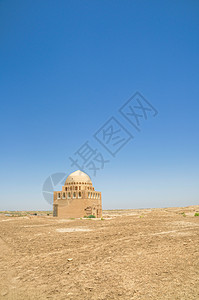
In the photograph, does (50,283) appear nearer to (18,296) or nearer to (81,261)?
(18,296)

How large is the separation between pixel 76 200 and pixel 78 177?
19.0ft

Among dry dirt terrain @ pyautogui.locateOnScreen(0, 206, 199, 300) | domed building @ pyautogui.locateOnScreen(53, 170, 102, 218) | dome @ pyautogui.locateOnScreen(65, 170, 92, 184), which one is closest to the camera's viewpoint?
dry dirt terrain @ pyautogui.locateOnScreen(0, 206, 199, 300)

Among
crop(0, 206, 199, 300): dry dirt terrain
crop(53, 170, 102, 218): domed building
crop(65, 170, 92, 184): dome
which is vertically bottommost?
crop(0, 206, 199, 300): dry dirt terrain

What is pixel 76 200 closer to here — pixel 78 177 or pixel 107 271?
pixel 78 177

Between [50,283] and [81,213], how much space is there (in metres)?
31.3

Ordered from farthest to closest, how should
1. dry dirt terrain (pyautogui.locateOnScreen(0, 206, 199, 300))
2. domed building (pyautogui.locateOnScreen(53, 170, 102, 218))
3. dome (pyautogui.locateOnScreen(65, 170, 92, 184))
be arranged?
dome (pyautogui.locateOnScreen(65, 170, 92, 184)) → domed building (pyautogui.locateOnScreen(53, 170, 102, 218)) → dry dirt terrain (pyautogui.locateOnScreen(0, 206, 199, 300))

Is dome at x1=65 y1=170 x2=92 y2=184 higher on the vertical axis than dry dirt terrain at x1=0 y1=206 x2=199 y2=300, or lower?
higher

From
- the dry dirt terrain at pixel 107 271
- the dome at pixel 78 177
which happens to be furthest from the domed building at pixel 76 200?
the dry dirt terrain at pixel 107 271

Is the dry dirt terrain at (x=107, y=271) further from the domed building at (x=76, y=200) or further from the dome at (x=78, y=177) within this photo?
the dome at (x=78, y=177)

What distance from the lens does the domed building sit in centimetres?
3650

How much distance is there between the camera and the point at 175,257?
21.3 ft

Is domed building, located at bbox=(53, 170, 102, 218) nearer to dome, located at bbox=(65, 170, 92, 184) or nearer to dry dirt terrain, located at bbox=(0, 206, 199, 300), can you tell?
dome, located at bbox=(65, 170, 92, 184)

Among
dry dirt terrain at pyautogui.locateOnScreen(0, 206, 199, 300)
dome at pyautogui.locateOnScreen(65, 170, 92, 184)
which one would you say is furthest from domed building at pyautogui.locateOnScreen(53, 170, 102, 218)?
dry dirt terrain at pyautogui.locateOnScreen(0, 206, 199, 300)

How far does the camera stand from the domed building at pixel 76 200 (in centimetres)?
3650
